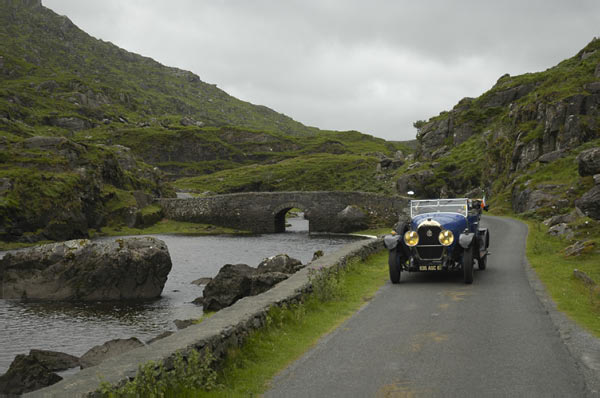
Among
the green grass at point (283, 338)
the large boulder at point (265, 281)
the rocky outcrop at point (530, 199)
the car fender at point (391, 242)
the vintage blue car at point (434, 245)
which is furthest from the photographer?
the rocky outcrop at point (530, 199)

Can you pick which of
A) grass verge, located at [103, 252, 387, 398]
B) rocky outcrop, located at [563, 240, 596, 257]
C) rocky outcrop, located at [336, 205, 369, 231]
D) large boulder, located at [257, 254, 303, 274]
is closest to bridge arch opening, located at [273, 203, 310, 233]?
rocky outcrop, located at [336, 205, 369, 231]

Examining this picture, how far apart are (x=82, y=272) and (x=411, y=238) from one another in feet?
54.7

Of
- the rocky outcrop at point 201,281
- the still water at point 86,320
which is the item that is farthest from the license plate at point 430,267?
the rocky outcrop at point 201,281

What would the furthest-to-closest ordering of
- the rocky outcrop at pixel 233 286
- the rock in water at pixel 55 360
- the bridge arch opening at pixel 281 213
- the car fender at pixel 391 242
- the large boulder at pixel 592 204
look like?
the bridge arch opening at pixel 281 213 → the large boulder at pixel 592 204 → the rocky outcrop at pixel 233 286 → the car fender at pixel 391 242 → the rock in water at pixel 55 360

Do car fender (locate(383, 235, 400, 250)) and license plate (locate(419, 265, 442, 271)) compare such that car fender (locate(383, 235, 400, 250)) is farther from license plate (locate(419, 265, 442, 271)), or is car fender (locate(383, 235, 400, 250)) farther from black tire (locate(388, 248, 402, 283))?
license plate (locate(419, 265, 442, 271))

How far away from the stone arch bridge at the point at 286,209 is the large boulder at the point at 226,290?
38.6 m

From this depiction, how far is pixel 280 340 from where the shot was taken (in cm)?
992

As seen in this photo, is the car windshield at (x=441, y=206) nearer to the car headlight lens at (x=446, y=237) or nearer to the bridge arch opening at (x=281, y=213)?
the car headlight lens at (x=446, y=237)

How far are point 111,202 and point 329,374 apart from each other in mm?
63630

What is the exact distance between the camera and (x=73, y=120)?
15800 centimetres

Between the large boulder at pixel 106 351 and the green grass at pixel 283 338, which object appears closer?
the green grass at pixel 283 338

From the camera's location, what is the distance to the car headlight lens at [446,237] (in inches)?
618

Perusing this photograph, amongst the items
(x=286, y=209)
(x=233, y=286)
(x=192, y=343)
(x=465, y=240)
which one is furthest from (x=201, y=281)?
(x=286, y=209)

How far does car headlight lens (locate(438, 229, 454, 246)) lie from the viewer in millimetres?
15689
